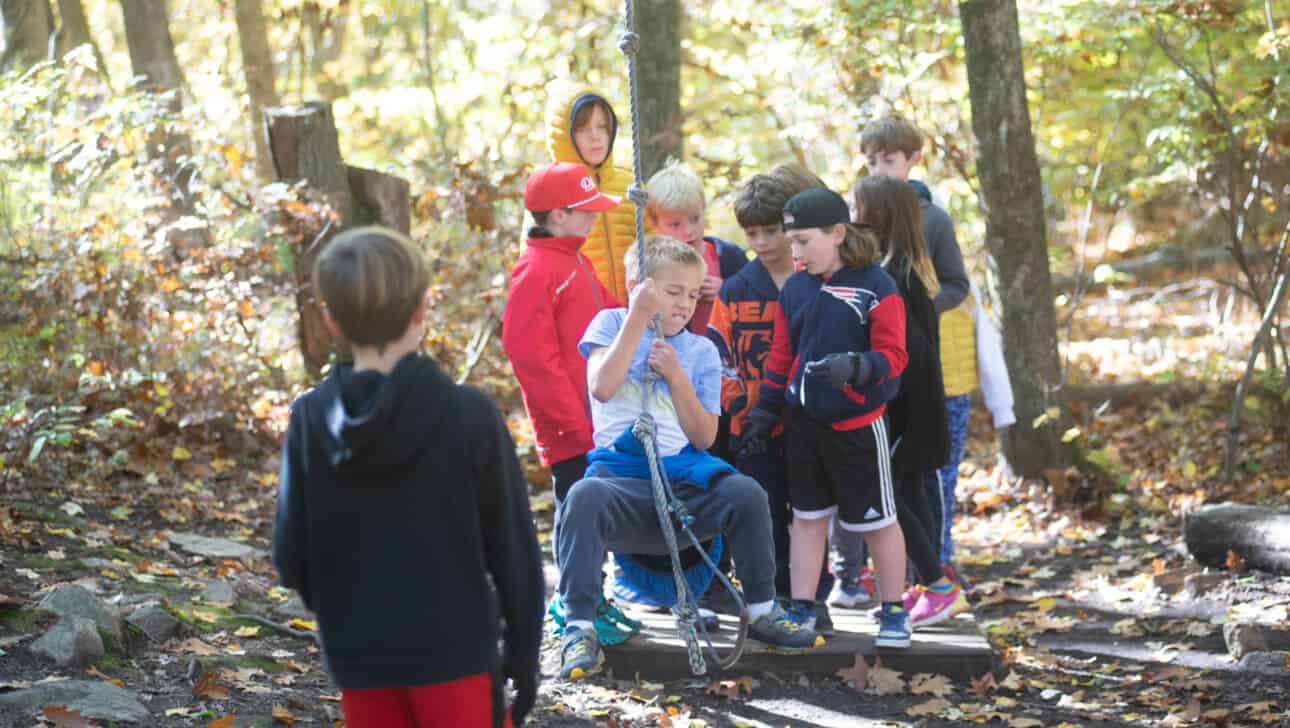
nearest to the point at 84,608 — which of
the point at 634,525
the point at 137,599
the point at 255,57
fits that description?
the point at 137,599

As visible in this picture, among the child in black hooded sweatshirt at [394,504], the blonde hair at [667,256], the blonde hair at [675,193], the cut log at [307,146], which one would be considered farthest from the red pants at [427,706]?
the cut log at [307,146]

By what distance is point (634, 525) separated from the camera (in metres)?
4.53

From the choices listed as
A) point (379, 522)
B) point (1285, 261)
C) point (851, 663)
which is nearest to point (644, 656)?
point (851, 663)

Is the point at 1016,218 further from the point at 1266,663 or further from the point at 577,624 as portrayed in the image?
the point at 577,624

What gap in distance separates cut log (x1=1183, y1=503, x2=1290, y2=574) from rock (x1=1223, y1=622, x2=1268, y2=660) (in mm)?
976

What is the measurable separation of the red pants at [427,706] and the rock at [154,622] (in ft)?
8.08

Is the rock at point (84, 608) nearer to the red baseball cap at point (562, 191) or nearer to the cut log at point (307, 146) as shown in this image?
the red baseball cap at point (562, 191)

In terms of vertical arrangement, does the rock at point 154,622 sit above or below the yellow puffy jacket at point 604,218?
below

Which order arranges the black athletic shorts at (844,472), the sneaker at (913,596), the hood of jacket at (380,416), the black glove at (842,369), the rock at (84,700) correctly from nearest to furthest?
the hood of jacket at (380,416), the rock at (84,700), the black glove at (842,369), the black athletic shorts at (844,472), the sneaker at (913,596)

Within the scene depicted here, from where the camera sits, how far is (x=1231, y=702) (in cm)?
472

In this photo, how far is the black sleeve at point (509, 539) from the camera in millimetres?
2570

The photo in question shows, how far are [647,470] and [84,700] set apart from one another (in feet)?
6.51

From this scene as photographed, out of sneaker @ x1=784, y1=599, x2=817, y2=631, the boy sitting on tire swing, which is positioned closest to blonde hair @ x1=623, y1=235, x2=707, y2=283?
the boy sitting on tire swing

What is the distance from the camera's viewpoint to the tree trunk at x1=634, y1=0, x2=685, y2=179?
9.15m
